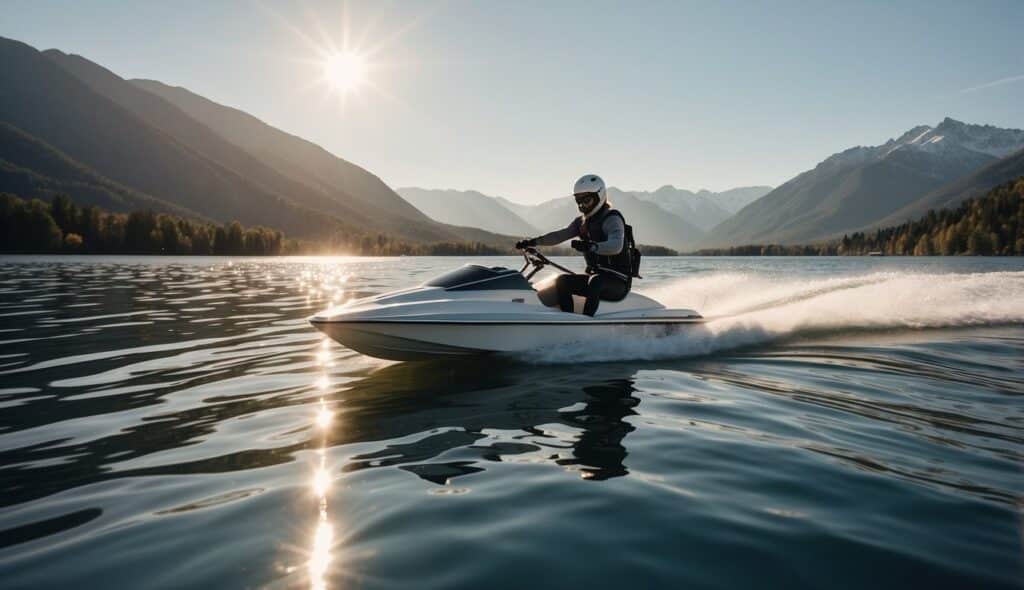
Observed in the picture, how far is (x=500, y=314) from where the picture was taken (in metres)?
8.95

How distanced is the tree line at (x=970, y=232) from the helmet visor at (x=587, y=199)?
12907 cm

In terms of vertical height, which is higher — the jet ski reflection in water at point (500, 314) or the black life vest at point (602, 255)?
the black life vest at point (602, 255)

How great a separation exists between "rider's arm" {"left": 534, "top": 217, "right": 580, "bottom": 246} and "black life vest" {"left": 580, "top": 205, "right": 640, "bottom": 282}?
0.14m

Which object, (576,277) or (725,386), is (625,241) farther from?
(725,386)

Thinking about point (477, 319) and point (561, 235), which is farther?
point (561, 235)

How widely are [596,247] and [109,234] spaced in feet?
367

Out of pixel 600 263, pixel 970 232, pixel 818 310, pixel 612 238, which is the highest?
pixel 970 232

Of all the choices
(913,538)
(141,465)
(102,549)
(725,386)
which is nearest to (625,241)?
(725,386)

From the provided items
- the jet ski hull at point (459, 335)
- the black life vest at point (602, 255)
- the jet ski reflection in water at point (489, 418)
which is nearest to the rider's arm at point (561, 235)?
the black life vest at point (602, 255)

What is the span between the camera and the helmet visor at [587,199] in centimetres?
1002

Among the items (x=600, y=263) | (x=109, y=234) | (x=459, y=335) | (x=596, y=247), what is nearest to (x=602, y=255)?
(x=600, y=263)

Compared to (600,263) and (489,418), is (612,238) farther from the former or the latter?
(489,418)

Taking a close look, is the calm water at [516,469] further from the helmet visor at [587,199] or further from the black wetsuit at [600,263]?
the helmet visor at [587,199]

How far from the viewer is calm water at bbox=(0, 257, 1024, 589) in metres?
3.32
